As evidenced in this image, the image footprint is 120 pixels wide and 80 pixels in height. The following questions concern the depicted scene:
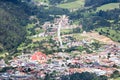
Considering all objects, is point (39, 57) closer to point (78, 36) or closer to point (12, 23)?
point (78, 36)

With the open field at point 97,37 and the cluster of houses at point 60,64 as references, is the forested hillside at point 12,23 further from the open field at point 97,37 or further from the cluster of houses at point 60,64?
the open field at point 97,37

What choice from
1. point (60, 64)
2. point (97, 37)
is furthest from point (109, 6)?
point (60, 64)

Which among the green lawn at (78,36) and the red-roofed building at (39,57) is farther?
the green lawn at (78,36)

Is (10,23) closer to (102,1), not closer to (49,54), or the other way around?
(49,54)

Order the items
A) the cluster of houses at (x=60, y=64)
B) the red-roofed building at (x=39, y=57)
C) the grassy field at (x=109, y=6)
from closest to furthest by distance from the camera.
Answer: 1. the cluster of houses at (x=60, y=64)
2. the red-roofed building at (x=39, y=57)
3. the grassy field at (x=109, y=6)

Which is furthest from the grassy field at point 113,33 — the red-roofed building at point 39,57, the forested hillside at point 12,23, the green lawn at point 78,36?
the red-roofed building at point 39,57

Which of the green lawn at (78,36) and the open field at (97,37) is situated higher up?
the green lawn at (78,36)

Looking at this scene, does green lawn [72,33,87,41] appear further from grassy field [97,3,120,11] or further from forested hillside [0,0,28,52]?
grassy field [97,3,120,11]

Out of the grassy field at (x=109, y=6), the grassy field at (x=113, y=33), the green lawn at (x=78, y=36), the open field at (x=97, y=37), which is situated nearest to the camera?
the open field at (x=97, y=37)
